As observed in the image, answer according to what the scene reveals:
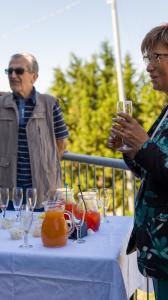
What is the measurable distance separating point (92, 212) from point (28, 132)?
1.08 m

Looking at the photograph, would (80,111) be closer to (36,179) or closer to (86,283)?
Result: (36,179)

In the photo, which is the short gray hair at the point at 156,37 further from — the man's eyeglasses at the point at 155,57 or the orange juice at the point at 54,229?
the orange juice at the point at 54,229

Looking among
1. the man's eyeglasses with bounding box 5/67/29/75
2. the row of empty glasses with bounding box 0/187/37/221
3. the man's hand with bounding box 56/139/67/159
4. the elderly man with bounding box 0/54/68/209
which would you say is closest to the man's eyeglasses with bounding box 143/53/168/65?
the row of empty glasses with bounding box 0/187/37/221

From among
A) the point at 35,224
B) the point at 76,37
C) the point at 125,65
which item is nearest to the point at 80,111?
the point at 125,65

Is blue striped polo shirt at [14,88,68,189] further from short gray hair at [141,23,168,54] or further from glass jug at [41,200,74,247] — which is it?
short gray hair at [141,23,168,54]

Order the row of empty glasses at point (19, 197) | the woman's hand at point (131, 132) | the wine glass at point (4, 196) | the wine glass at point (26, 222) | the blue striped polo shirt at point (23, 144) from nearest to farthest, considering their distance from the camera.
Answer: the woman's hand at point (131, 132)
the wine glass at point (26, 222)
the row of empty glasses at point (19, 197)
the wine glass at point (4, 196)
the blue striped polo shirt at point (23, 144)

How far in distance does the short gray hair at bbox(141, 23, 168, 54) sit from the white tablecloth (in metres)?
0.80

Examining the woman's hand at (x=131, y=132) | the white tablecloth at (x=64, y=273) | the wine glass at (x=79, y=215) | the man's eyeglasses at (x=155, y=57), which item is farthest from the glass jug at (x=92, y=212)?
the man's eyeglasses at (x=155, y=57)

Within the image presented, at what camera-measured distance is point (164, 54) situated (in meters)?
1.66

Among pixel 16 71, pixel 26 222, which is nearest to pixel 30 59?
pixel 16 71

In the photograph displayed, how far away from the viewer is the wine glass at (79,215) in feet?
6.58

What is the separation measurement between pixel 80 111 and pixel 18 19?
757 cm

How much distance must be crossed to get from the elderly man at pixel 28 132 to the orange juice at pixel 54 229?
118 cm

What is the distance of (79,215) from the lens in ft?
6.76
